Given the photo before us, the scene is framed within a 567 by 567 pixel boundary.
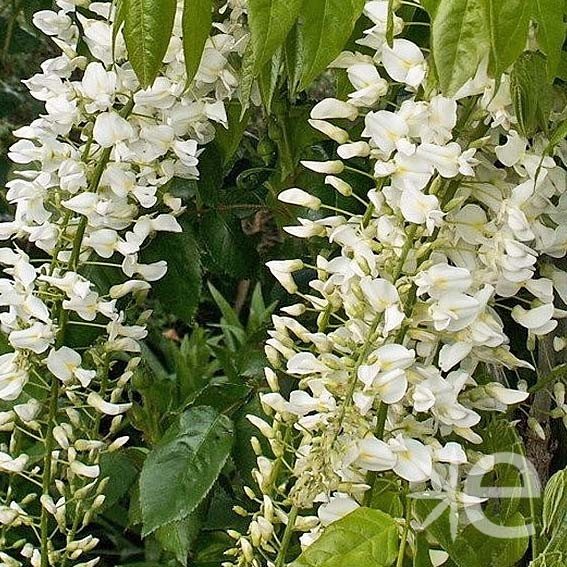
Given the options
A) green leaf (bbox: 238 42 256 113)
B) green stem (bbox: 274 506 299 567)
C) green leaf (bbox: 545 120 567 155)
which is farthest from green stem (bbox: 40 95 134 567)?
green leaf (bbox: 545 120 567 155)

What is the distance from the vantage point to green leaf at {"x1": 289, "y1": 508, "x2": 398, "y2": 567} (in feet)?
2.01

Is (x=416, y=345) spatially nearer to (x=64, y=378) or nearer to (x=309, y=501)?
(x=309, y=501)

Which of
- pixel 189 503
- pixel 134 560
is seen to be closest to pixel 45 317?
pixel 189 503

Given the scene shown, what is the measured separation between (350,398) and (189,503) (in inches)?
9.6

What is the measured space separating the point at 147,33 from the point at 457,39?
20 centimetres

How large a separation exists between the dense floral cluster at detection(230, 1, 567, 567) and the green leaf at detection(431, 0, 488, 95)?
0.04 metres

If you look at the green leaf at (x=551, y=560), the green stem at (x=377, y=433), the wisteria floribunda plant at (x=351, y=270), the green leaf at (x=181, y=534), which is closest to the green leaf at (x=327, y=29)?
the wisteria floribunda plant at (x=351, y=270)

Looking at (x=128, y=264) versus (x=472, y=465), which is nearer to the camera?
(x=472, y=465)

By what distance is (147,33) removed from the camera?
661 mm

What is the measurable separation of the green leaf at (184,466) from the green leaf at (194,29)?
0.35 meters

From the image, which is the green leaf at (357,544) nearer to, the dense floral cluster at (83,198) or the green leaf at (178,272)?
the dense floral cluster at (83,198)

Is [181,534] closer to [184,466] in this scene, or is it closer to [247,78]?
[184,466]

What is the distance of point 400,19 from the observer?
0.71 meters

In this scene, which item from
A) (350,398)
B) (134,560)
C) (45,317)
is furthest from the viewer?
(134,560)
